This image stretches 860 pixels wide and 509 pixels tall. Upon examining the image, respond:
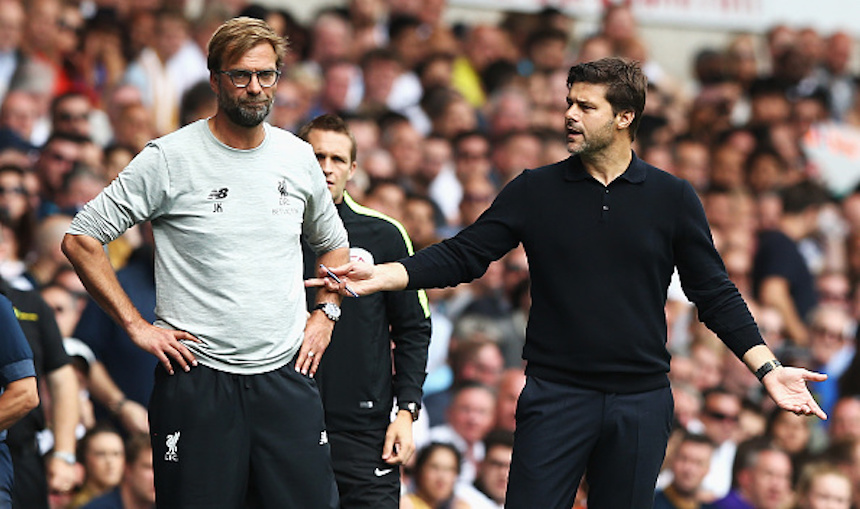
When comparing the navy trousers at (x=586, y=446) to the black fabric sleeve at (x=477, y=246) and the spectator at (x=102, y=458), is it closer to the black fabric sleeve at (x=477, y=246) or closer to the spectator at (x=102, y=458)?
the black fabric sleeve at (x=477, y=246)

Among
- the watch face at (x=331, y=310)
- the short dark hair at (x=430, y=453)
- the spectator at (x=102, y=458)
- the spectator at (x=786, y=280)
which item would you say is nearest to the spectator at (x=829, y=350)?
the spectator at (x=786, y=280)

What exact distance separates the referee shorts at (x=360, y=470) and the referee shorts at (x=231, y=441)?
2.40 ft

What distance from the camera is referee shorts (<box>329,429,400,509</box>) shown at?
20.6 feet

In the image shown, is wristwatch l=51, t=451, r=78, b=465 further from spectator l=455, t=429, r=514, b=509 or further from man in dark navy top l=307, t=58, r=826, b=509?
spectator l=455, t=429, r=514, b=509

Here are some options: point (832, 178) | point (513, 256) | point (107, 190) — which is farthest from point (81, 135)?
point (832, 178)

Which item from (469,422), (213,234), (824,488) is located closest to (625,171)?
(213,234)

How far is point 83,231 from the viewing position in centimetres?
532

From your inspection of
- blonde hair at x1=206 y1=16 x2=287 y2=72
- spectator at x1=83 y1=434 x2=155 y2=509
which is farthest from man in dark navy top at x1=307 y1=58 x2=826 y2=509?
spectator at x1=83 y1=434 x2=155 y2=509

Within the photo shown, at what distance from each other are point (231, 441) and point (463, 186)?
678 cm

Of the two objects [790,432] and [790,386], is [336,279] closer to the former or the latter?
[790,386]

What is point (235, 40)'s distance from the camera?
538cm

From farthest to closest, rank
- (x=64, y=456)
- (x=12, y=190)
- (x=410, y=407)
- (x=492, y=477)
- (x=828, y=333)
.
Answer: (x=828, y=333) → (x=492, y=477) → (x=12, y=190) → (x=64, y=456) → (x=410, y=407)

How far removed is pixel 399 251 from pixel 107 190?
1.49m

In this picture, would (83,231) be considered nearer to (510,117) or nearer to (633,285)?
(633,285)
